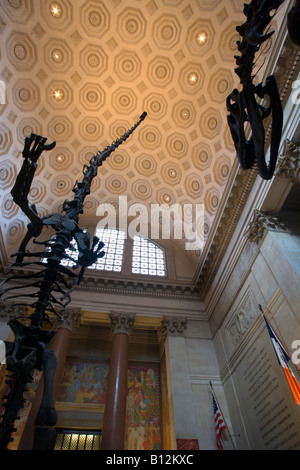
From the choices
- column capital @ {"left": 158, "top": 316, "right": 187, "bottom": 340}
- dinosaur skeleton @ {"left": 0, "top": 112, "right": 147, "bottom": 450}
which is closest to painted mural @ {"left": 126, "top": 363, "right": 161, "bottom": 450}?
column capital @ {"left": 158, "top": 316, "right": 187, "bottom": 340}

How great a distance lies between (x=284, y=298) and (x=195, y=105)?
7.87 meters

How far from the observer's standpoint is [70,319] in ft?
30.0

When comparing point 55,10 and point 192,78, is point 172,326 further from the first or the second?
point 55,10

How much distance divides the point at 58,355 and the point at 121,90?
32.5 ft

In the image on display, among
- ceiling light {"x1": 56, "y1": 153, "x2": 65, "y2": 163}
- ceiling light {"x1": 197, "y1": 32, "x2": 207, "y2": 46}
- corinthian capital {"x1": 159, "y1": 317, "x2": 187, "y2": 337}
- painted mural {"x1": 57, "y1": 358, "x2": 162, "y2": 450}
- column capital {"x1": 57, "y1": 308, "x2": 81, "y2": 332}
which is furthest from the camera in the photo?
ceiling light {"x1": 56, "y1": 153, "x2": 65, "y2": 163}

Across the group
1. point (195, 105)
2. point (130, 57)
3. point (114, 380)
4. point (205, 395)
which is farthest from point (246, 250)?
point (130, 57)

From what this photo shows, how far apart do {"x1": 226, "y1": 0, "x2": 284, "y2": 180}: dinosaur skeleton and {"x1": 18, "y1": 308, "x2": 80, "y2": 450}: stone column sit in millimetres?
5685

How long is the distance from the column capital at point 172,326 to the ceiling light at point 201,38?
978 centimetres

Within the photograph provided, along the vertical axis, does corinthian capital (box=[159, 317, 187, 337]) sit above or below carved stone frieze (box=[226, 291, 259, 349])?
above

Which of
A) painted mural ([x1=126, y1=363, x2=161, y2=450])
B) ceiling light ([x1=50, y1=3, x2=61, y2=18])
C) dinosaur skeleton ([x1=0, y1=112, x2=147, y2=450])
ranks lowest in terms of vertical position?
dinosaur skeleton ([x1=0, y1=112, x2=147, y2=450])

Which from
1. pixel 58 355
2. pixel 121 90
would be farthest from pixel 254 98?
pixel 121 90

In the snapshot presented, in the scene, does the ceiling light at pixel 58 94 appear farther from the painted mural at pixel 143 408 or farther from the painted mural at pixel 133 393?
the painted mural at pixel 143 408

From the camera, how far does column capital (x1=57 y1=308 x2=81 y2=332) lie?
350 inches

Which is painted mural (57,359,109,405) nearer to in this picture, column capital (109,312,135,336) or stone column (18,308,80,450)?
stone column (18,308,80,450)
